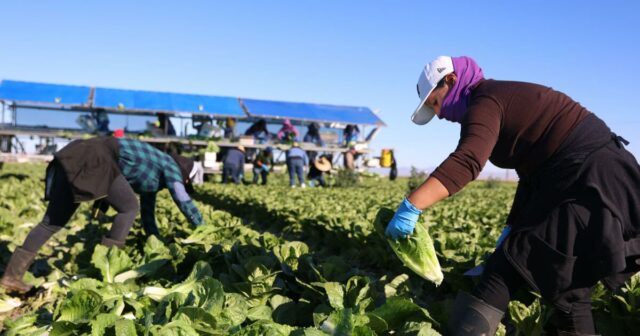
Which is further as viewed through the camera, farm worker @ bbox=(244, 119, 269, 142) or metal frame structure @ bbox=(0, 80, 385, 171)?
farm worker @ bbox=(244, 119, 269, 142)

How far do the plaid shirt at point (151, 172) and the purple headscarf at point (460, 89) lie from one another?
114 inches

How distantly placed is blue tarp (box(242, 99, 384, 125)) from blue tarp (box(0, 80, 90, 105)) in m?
7.49

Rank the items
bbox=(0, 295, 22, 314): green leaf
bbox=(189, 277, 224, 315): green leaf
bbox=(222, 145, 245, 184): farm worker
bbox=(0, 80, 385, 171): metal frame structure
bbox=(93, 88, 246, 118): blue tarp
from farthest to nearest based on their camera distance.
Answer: bbox=(93, 88, 246, 118): blue tarp < bbox=(0, 80, 385, 171): metal frame structure < bbox=(222, 145, 245, 184): farm worker < bbox=(0, 295, 22, 314): green leaf < bbox=(189, 277, 224, 315): green leaf

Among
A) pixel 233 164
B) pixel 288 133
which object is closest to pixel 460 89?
pixel 233 164

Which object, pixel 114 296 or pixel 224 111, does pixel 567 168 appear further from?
pixel 224 111

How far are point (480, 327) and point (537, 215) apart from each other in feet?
1.73

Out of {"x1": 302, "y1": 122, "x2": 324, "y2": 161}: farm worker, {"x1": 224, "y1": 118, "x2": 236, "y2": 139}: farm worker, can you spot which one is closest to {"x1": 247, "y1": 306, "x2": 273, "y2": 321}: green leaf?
{"x1": 224, "y1": 118, "x2": 236, "y2": 139}: farm worker

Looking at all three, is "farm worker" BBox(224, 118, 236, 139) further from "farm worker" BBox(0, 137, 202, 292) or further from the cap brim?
the cap brim

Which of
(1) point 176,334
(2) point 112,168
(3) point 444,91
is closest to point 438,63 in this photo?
(3) point 444,91

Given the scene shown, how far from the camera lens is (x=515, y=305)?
244 centimetres

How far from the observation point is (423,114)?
254cm

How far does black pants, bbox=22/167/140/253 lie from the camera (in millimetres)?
3963

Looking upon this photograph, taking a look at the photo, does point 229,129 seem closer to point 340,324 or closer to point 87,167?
point 87,167

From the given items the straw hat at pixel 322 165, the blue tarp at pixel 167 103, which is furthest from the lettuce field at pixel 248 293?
the blue tarp at pixel 167 103
